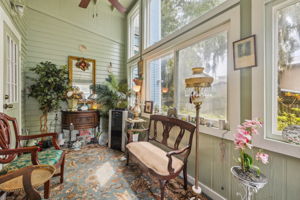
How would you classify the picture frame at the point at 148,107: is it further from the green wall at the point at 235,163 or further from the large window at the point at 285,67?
the large window at the point at 285,67

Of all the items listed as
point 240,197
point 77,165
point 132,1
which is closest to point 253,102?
point 240,197

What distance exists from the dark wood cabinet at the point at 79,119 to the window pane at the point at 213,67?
2.54 m

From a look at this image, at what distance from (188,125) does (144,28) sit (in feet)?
9.45

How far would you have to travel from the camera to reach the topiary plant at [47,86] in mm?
3160

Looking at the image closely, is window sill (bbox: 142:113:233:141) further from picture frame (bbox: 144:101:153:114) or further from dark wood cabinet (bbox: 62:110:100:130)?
dark wood cabinet (bbox: 62:110:100:130)

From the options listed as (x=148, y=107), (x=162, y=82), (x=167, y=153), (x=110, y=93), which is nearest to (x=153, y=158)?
(x=167, y=153)

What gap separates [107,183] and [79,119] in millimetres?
1947

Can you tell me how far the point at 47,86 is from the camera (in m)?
3.22

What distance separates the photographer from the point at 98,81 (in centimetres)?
420

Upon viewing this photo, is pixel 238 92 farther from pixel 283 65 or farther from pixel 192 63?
pixel 192 63

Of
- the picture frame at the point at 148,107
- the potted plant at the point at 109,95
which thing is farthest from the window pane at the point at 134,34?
the picture frame at the point at 148,107

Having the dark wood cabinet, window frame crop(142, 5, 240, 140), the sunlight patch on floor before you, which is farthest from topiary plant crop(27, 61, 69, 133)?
window frame crop(142, 5, 240, 140)

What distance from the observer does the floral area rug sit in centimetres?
179

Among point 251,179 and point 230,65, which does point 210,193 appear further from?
point 230,65
